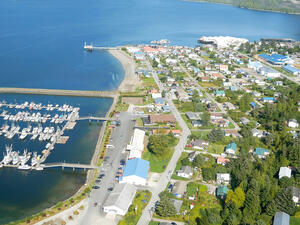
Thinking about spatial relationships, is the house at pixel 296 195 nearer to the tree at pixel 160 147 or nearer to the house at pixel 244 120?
the tree at pixel 160 147

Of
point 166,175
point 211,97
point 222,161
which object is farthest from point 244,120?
point 166,175

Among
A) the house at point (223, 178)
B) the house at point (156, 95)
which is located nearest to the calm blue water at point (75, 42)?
the house at point (156, 95)

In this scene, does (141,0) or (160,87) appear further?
(141,0)

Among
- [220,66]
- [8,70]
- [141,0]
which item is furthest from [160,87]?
[141,0]

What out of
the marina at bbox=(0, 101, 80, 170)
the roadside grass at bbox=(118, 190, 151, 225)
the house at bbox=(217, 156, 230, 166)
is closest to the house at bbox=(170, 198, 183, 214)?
the roadside grass at bbox=(118, 190, 151, 225)

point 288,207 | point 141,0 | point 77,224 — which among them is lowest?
point 77,224

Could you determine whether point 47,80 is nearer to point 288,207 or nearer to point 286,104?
point 286,104
